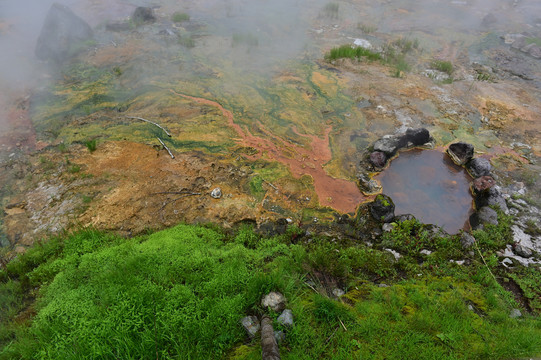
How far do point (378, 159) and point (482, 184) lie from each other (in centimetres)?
182

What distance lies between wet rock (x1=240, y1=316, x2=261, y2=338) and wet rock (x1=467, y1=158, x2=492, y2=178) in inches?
204

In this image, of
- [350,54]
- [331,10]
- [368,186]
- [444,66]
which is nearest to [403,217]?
[368,186]

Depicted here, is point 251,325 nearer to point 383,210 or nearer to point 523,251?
point 383,210

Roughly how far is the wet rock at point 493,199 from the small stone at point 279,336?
4.33 meters

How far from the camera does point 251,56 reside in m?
9.25

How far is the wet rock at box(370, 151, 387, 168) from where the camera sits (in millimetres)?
5525

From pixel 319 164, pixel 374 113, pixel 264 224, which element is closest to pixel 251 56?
pixel 374 113

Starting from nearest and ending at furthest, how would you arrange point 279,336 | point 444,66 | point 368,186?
point 279,336 → point 368,186 → point 444,66

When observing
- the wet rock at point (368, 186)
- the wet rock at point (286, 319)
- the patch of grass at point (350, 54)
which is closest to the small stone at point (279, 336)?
the wet rock at point (286, 319)

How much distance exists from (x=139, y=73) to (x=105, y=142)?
3.29 m

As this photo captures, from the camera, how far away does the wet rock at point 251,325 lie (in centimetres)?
247

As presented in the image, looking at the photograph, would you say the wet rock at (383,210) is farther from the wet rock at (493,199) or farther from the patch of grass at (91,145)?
the patch of grass at (91,145)

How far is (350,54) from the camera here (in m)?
9.05

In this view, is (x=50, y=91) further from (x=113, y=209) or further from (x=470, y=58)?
(x=470, y=58)
